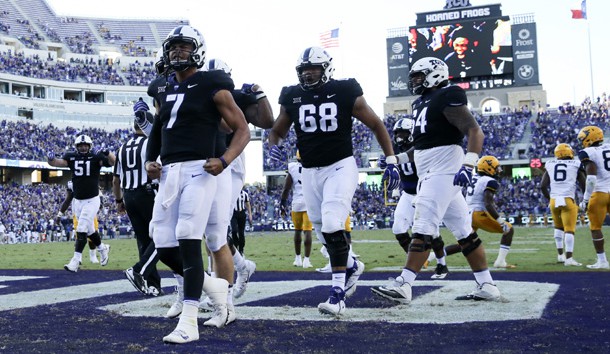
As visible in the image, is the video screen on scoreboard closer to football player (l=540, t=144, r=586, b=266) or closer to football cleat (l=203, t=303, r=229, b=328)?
football player (l=540, t=144, r=586, b=266)

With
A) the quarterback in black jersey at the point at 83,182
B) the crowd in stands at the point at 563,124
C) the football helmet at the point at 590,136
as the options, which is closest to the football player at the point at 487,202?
the football helmet at the point at 590,136

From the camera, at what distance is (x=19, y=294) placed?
305 inches

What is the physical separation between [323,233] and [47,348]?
251 cm

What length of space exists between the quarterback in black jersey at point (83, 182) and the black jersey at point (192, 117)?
653cm

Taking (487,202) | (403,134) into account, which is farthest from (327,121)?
(487,202)

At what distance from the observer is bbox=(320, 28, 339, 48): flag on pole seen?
47.8 meters

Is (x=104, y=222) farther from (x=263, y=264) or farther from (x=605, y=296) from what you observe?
(x=605, y=296)

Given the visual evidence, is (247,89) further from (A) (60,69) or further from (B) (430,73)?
(A) (60,69)

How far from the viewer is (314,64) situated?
6.13 meters

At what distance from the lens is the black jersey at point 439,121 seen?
6402 mm

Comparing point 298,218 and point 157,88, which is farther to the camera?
point 298,218

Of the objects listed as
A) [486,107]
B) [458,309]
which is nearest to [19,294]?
[458,309]

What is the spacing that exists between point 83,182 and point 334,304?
309 inches

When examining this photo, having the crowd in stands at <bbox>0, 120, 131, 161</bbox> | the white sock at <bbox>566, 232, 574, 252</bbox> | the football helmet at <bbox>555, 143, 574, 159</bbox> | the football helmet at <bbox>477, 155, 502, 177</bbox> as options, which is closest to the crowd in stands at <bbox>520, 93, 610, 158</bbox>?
the crowd in stands at <bbox>0, 120, 131, 161</bbox>
